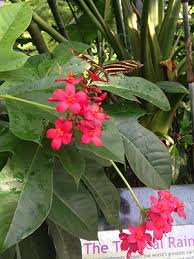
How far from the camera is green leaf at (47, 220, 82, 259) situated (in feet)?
2.70

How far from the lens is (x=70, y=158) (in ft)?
2.20

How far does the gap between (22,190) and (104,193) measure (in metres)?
0.22

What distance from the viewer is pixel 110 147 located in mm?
647

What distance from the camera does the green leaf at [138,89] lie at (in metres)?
0.86

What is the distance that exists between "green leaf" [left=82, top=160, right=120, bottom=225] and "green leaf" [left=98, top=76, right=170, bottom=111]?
17 centimetres

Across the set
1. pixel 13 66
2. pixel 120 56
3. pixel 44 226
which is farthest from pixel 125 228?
pixel 120 56

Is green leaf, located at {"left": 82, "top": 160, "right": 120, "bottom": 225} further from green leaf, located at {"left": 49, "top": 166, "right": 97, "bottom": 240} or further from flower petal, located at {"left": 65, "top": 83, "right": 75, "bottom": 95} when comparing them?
flower petal, located at {"left": 65, "top": 83, "right": 75, "bottom": 95}

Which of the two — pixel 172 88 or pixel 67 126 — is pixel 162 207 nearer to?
pixel 67 126

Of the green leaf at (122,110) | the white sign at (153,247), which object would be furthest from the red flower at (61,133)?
the white sign at (153,247)

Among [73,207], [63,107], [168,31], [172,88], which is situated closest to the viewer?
[63,107]

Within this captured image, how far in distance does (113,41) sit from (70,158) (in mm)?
741

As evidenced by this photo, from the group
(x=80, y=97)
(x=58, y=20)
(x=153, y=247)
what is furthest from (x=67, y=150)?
(x=58, y=20)

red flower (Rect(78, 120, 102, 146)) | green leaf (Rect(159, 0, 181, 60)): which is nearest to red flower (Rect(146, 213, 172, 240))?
red flower (Rect(78, 120, 102, 146))

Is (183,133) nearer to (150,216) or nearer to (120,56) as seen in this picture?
(120,56)
